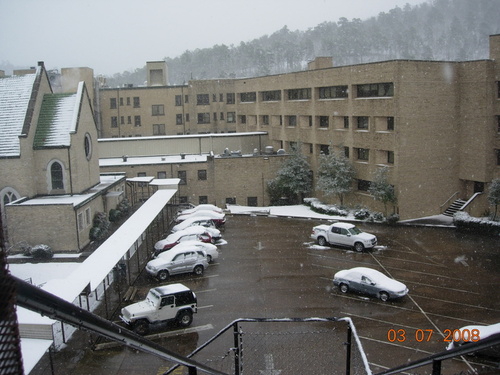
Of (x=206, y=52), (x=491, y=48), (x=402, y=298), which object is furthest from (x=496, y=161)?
(x=206, y=52)

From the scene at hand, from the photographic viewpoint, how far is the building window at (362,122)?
41500 millimetres

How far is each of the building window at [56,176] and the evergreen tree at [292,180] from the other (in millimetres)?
19269

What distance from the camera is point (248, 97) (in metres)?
60.6

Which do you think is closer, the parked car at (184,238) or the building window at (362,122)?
the parked car at (184,238)

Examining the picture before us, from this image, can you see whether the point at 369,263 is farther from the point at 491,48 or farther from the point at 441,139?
the point at 491,48

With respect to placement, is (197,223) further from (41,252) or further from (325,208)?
(325,208)

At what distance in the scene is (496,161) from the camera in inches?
1468

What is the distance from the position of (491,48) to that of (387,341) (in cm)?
2734

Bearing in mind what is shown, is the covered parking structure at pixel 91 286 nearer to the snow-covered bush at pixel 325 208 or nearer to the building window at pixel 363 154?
the snow-covered bush at pixel 325 208

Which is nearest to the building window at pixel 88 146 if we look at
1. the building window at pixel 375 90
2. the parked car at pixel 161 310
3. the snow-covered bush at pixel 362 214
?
the parked car at pixel 161 310

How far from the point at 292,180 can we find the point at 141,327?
95.1ft

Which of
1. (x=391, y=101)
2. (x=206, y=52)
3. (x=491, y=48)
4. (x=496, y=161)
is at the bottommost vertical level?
(x=496, y=161)

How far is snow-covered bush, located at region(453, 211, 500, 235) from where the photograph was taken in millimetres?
33938

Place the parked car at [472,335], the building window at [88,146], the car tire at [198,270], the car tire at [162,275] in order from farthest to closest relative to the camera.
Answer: the building window at [88,146] → the car tire at [198,270] → the car tire at [162,275] → the parked car at [472,335]
